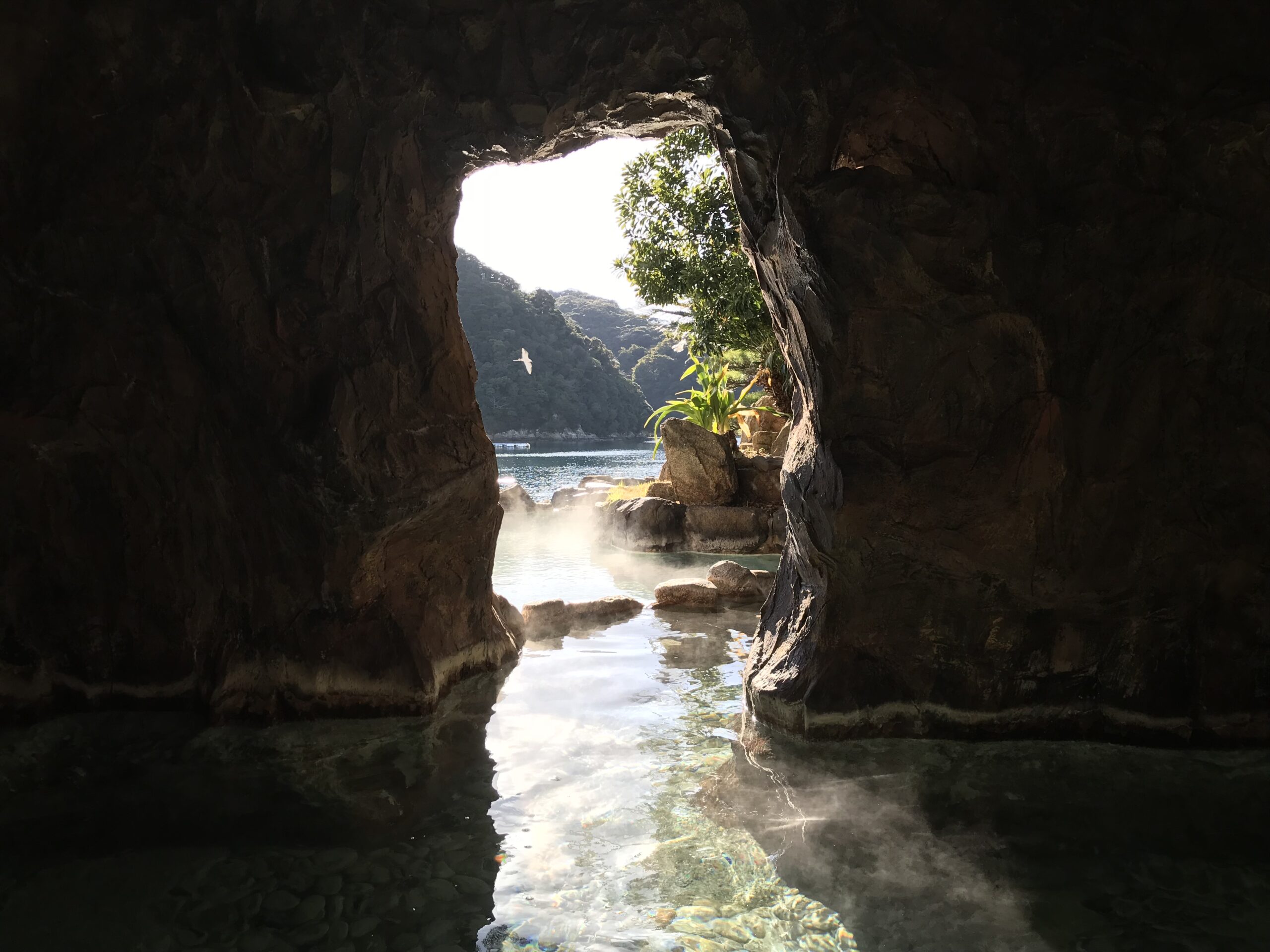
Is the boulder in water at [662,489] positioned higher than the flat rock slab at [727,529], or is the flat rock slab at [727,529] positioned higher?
the boulder in water at [662,489]

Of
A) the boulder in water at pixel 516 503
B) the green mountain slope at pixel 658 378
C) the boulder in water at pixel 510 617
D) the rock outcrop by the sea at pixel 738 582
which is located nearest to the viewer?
the boulder in water at pixel 510 617

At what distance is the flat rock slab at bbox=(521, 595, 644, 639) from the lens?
314 inches

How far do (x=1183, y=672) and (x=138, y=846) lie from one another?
5549 mm

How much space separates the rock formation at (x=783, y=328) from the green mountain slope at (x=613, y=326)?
68.8 m

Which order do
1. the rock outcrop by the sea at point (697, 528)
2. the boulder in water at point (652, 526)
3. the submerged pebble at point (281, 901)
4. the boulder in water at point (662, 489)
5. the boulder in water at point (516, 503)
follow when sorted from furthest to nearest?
the boulder in water at point (516, 503) → the boulder in water at point (662, 489) → the boulder in water at point (652, 526) → the rock outcrop by the sea at point (697, 528) → the submerged pebble at point (281, 901)

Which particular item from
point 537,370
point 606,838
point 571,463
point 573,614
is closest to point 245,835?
point 606,838

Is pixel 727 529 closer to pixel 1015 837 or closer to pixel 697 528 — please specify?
pixel 697 528

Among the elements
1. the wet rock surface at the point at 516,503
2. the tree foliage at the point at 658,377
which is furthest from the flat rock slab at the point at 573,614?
the tree foliage at the point at 658,377

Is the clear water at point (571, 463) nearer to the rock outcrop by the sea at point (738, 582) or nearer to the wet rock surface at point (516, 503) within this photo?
the wet rock surface at point (516, 503)

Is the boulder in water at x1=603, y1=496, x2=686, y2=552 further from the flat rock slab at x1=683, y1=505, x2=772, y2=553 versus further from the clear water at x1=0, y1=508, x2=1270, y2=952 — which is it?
the clear water at x1=0, y1=508, x2=1270, y2=952

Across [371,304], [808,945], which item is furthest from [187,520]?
[808,945]

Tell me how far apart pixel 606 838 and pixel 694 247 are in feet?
37.3

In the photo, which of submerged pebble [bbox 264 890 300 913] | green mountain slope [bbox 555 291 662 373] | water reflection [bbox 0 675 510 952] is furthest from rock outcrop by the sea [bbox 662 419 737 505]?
green mountain slope [bbox 555 291 662 373]

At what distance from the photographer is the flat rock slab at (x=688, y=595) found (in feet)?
28.8
